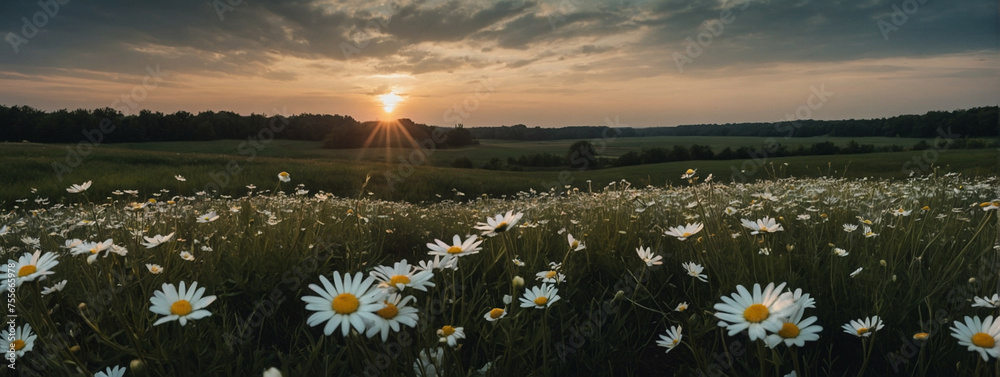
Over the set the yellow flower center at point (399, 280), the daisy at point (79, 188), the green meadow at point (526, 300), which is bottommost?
the green meadow at point (526, 300)

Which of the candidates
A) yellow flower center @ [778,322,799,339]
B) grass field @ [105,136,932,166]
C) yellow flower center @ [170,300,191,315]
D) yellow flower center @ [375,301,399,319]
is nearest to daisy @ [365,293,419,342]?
yellow flower center @ [375,301,399,319]

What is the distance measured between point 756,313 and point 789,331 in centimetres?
11

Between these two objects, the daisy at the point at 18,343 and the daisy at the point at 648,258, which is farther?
the daisy at the point at 648,258

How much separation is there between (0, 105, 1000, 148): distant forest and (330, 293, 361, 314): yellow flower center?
201ft

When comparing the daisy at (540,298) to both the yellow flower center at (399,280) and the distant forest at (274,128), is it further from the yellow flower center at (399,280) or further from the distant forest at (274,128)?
the distant forest at (274,128)

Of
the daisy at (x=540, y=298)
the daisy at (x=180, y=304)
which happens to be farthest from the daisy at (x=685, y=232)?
the daisy at (x=180, y=304)

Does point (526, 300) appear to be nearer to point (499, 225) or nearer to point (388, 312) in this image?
point (499, 225)

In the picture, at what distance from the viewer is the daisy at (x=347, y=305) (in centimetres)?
134

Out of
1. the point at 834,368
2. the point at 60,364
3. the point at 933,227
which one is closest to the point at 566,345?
the point at 834,368

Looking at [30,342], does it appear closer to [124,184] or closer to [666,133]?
[124,184]

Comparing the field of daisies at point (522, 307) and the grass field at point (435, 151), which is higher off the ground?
the field of daisies at point (522, 307)

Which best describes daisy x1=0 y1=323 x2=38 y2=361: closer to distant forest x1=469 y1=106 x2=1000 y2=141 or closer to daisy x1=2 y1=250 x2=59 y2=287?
daisy x1=2 y1=250 x2=59 y2=287

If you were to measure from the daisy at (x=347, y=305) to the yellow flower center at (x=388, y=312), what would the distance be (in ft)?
0.08

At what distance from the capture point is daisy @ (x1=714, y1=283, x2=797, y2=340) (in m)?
1.32
